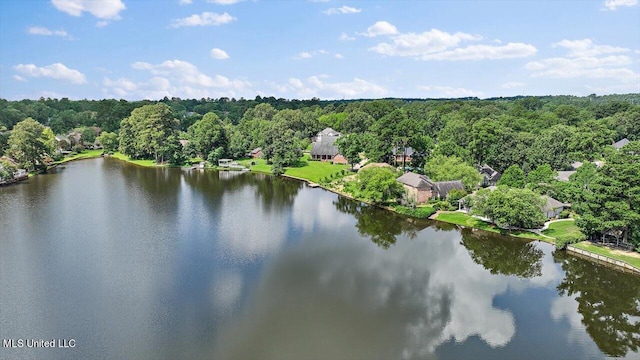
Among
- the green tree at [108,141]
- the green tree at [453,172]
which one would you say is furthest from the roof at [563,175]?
the green tree at [108,141]

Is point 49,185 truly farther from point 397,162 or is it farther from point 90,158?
point 397,162

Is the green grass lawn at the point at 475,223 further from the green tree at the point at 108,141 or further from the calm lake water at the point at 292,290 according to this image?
the green tree at the point at 108,141

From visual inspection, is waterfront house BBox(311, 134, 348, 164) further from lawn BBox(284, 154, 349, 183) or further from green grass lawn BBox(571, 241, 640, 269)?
green grass lawn BBox(571, 241, 640, 269)

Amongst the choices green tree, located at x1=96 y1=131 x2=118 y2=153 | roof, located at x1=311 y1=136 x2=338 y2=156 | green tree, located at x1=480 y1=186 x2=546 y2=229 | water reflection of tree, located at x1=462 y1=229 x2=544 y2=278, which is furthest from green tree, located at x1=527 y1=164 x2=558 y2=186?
green tree, located at x1=96 y1=131 x2=118 y2=153

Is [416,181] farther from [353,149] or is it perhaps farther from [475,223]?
[353,149]

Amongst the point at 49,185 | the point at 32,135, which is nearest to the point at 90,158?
the point at 32,135

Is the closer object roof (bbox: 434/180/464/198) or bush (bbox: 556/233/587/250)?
bush (bbox: 556/233/587/250)
